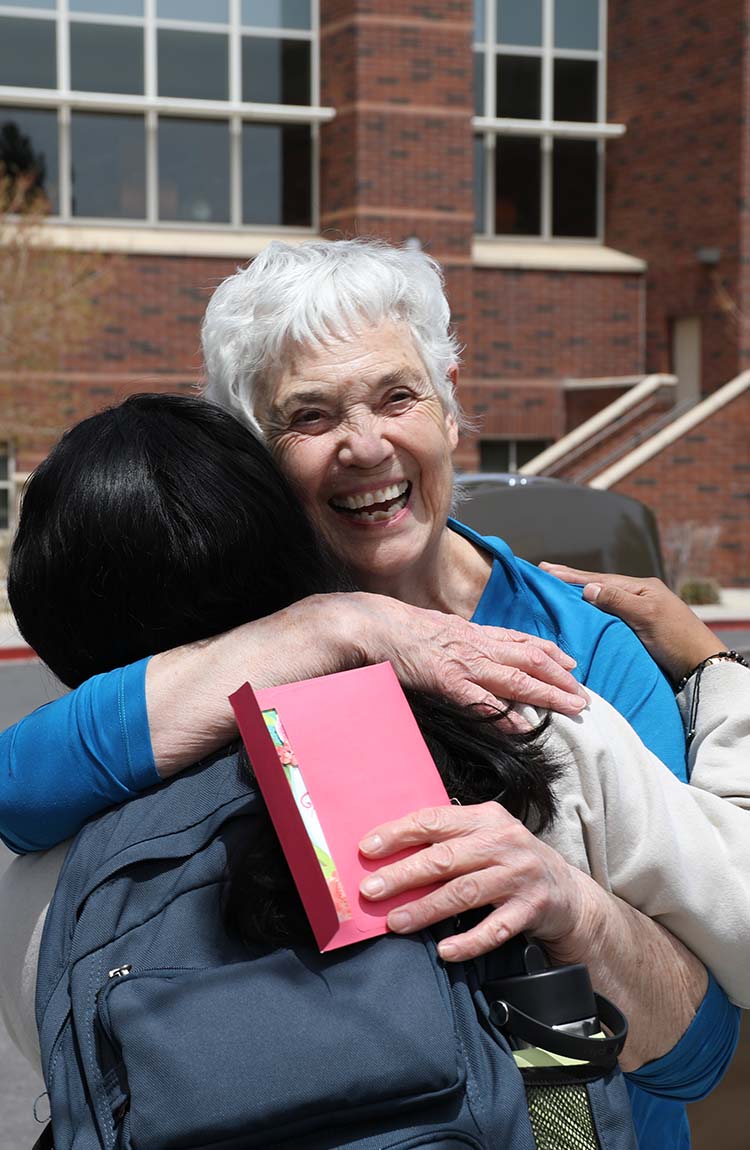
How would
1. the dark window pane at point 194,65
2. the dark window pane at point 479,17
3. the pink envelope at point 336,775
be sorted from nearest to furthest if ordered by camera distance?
1. the pink envelope at point 336,775
2. the dark window pane at point 194,65
3. the dark window pane at point 479,17

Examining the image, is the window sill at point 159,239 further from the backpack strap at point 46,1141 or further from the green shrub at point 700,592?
the backpack strap at point 46,1141

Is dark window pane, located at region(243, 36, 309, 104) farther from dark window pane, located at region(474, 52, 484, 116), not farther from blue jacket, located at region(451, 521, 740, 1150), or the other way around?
blue jacket, located at region(451, 521, 740, 1150)

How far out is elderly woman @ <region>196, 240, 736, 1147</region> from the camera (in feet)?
7.75

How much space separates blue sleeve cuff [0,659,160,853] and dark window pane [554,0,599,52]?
25300 millimetres

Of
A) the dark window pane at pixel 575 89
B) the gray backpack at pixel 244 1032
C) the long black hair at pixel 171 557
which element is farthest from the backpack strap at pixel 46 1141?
the dark window pane at pixel 575 89

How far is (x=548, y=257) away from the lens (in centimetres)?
2427

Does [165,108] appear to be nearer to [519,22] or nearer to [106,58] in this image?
[106,58]

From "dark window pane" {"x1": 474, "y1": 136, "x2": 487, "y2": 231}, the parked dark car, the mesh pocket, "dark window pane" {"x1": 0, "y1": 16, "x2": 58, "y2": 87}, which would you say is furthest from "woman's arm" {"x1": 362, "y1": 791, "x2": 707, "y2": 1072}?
"dark window pane" {"x1": 474, "y1": 136, "x2": 487, "y2": 231}

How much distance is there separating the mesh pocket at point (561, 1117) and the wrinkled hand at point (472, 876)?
0.16m

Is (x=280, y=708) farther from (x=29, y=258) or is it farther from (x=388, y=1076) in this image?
(x=29, y=258)

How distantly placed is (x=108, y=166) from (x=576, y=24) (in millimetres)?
8809

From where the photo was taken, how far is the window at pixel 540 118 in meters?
24.6

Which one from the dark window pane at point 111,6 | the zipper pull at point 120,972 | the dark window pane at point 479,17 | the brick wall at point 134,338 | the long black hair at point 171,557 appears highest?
the dark window pane at point 479,17

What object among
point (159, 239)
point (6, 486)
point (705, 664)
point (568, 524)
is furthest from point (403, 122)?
point (705, 664)
